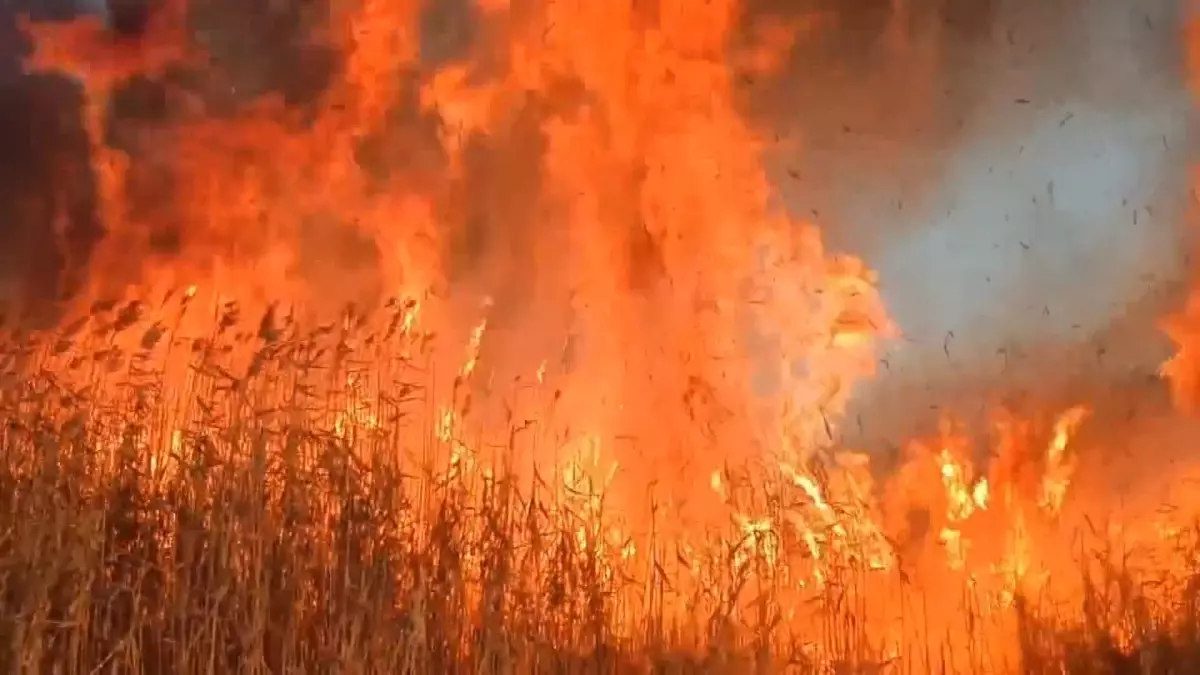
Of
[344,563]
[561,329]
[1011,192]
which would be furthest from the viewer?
[561,329]

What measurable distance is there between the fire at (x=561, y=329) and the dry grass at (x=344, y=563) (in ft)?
0.07

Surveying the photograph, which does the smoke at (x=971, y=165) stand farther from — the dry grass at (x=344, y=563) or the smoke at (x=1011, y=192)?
the dry grass at (x=344, y=563)

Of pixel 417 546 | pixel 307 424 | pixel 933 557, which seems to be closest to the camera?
pixel 417 546

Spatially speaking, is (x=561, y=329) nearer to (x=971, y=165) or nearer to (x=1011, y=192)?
(x=971, y=165)

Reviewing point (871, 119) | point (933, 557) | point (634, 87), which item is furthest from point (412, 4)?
point (933, 557)

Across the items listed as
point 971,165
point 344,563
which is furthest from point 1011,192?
point 344,563

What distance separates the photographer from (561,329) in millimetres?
4449

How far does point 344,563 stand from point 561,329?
172 cm

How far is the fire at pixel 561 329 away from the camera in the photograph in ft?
11.3

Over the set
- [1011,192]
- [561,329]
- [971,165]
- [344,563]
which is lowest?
[344,563]

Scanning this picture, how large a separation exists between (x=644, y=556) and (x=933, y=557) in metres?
1.12

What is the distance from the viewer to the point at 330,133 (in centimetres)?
464

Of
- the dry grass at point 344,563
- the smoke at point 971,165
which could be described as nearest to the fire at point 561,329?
the dry grass at point 344,563

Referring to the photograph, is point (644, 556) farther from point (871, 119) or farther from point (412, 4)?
point (412, 4)
